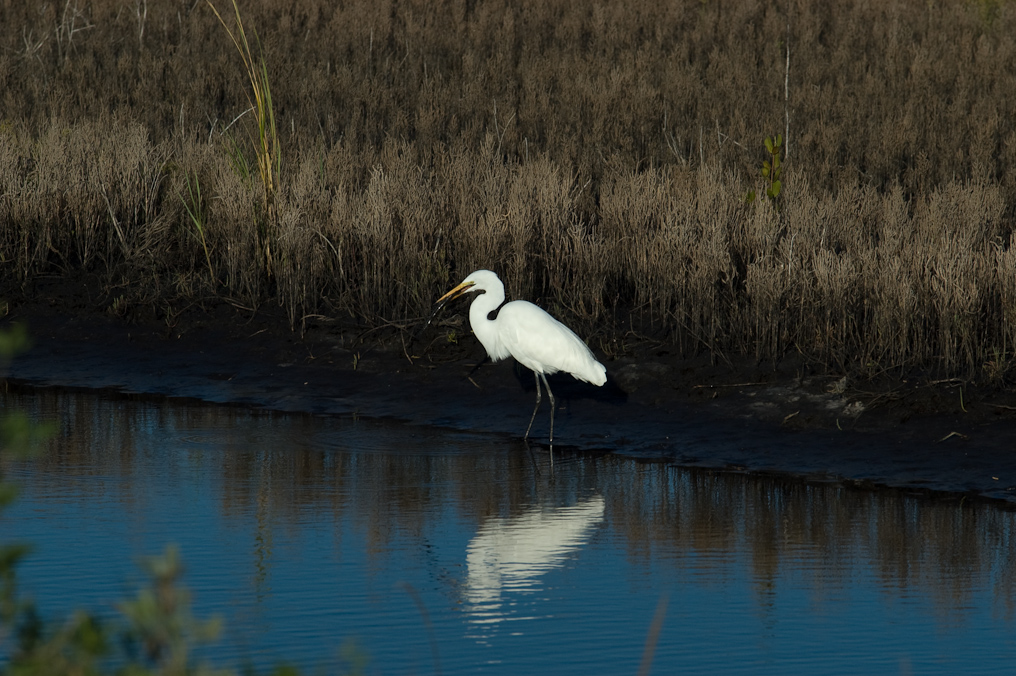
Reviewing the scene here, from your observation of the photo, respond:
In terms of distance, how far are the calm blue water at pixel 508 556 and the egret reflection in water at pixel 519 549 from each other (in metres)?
0.01

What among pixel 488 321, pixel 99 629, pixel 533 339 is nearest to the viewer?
pixel 99 629

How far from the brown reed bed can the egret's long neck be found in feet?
2.76

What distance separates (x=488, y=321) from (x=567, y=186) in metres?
2.44

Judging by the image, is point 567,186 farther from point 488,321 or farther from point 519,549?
point 519,549

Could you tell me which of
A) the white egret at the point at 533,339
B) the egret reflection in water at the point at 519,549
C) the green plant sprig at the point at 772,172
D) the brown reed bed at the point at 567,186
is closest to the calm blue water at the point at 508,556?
the egret reflection in water at the point at 519,549

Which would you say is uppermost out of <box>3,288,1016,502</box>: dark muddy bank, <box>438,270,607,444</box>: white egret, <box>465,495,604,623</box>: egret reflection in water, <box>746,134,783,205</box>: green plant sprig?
<box>746,134,783,205</box>: green plant sprig

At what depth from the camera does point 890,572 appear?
196 inches

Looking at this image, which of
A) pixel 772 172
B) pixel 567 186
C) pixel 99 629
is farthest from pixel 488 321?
pixel 99 629

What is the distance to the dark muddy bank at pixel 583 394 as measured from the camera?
6.70 metres

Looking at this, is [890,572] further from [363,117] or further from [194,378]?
[363,117]

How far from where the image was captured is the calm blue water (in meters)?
4.19

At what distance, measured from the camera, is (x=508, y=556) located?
5.17m

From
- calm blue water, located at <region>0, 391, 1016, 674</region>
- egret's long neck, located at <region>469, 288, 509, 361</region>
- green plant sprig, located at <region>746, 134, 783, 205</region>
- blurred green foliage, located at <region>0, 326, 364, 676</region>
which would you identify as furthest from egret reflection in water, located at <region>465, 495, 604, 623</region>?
green plant sprig, located at <region>746, 134, 783, 205</region>

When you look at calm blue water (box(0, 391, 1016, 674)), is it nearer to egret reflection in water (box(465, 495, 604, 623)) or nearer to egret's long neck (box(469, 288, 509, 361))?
egret reflection in water (box(465, 495, 604, 623))
